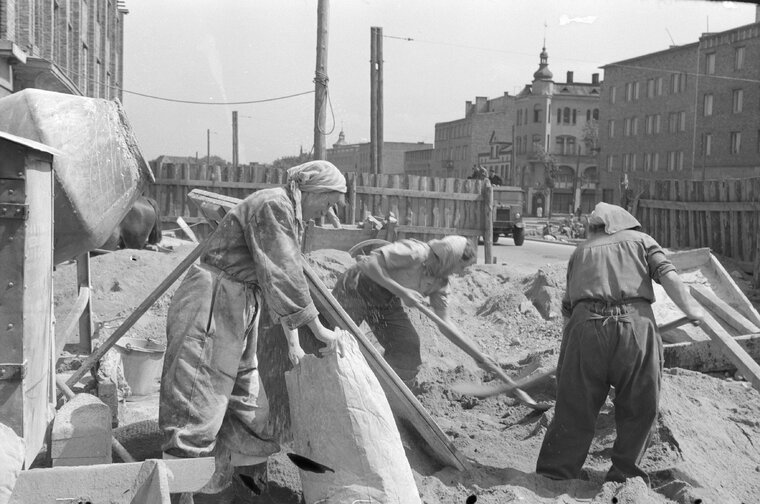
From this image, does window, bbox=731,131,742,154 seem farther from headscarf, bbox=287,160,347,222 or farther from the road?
headscarf, bbox=287,160,347,222

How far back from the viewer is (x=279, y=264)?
3.76 metres

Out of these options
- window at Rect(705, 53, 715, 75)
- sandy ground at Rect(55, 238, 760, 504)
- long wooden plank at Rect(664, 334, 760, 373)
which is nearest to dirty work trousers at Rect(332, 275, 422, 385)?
sandy ground at Rect(55, 238, 760, 504)

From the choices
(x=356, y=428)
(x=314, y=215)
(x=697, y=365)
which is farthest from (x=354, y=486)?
(x=697, y=365)

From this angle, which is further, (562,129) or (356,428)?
(562,129)

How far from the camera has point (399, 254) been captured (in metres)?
6.24

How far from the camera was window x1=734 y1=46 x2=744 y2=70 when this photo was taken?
44125 mm

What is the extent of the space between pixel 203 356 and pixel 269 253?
546mm

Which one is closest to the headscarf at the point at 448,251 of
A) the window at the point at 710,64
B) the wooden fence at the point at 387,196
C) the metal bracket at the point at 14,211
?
the metal bracket at the point at 14,211

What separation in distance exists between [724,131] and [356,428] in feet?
155

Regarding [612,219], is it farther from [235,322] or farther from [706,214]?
[706,214]

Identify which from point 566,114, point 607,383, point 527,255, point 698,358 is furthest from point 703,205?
point 566,114

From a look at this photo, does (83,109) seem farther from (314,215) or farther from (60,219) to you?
(314,215)

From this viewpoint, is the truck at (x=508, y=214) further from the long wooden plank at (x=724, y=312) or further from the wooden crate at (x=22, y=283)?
the wooden crate at (x=22, y=283)

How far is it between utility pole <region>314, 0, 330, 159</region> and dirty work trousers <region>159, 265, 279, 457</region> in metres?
10.9
